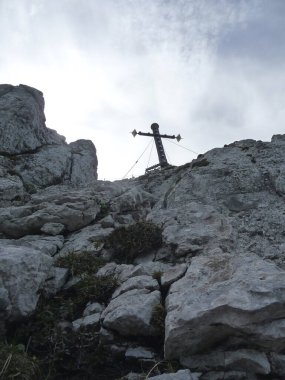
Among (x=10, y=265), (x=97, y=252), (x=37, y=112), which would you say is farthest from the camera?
(x=37, y=112)

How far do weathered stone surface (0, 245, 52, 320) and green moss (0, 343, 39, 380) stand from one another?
1025mm

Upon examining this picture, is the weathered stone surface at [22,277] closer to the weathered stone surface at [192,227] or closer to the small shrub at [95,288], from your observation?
the small shrub at [95,288]

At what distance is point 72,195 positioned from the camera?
15.7 m

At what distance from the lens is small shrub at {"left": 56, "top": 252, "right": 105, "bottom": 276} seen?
1091 centimetres

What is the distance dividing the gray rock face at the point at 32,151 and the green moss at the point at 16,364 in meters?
10.6

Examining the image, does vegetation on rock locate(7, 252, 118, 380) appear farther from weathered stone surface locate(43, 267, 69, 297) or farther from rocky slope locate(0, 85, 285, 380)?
weathered stone surface locate(43, 267, 69, 297)

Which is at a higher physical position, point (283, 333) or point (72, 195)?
point (72, 195)

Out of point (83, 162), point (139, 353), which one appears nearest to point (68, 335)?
point (139, 353)

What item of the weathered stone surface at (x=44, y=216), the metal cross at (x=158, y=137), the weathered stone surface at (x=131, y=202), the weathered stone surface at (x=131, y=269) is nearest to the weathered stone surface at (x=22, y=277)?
the weathered stone surface at (x=131, y=269)

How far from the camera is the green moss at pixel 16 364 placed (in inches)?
270

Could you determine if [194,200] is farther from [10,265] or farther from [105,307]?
[10,265]

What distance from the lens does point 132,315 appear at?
8.12 metres

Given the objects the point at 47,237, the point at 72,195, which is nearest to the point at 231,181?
the point at 72,195

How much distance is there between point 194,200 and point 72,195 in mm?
5443
